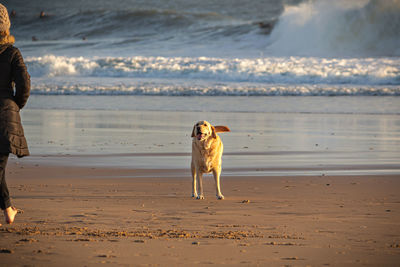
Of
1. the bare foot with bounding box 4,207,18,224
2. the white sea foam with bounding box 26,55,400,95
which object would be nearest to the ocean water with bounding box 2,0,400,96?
the white sea foam with bounding box 26,55,400,95

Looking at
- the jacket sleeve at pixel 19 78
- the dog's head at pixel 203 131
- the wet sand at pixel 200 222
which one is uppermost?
the jacket sleeve at pixel 19 78

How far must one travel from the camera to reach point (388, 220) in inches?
210

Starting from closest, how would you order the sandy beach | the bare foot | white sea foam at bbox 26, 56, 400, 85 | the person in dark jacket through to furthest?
the sandy beach
the person in dark jacket
the bare foot
white sea foam at bbox 26, 56, 400, 85

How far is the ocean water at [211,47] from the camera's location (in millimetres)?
26209

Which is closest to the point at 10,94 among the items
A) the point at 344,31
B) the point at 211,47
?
the point at 344,31

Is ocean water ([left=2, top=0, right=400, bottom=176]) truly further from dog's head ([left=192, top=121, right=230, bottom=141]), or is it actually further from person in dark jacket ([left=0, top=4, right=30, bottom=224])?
person in dark jacket ([left=0, top=4, right=30, bottom=224])

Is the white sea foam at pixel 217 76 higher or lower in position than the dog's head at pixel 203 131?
higher

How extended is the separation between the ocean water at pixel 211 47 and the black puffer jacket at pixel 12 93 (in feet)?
60.7

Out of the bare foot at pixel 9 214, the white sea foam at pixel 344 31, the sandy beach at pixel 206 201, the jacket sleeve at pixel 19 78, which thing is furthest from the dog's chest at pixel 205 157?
the white sea foam at pixel 344 31

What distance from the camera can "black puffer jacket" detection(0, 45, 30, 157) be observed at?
4.78 m

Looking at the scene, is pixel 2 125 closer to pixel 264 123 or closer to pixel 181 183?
pixel 181 183

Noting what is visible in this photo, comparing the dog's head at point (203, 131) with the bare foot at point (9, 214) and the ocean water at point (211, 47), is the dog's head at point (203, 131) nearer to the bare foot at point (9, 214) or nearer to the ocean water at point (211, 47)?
the bare foot at point (9, 214)

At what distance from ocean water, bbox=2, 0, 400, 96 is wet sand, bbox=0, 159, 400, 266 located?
16.0 metres

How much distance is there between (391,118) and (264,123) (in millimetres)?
3188
